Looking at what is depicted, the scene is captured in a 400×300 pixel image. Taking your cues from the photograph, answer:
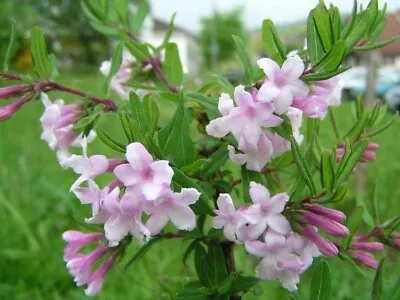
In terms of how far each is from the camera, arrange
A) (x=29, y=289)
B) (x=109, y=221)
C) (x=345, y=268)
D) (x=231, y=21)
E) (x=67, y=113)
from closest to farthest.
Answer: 1. (x=109, y=221)
2. (x=67, y=113)
3. (x=29, y=289)
4. (x=345, y=268)
5. (x=231, y=21)

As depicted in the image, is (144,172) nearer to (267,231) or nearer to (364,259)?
(267,231)

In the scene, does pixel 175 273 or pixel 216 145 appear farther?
pixel 175 273

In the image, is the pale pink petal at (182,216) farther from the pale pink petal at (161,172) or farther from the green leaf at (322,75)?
the green leaf at (322,75)

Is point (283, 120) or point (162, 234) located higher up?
point (283, 120)

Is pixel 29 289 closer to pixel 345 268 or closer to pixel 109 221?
pixel 345 268

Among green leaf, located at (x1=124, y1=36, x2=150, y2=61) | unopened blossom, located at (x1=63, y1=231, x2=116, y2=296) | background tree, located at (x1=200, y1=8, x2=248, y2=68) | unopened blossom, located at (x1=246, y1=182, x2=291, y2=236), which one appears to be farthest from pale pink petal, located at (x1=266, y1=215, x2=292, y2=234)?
background tree, located at (x1=200, y1=8, x2=248, y2=68)

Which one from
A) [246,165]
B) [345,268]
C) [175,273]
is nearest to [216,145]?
[246,165]

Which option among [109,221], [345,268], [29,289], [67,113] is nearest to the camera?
[109,221]

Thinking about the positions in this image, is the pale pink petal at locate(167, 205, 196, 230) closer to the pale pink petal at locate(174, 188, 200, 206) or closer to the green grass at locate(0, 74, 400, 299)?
the pale pink petal at locate(174, 188, 200, 206)
